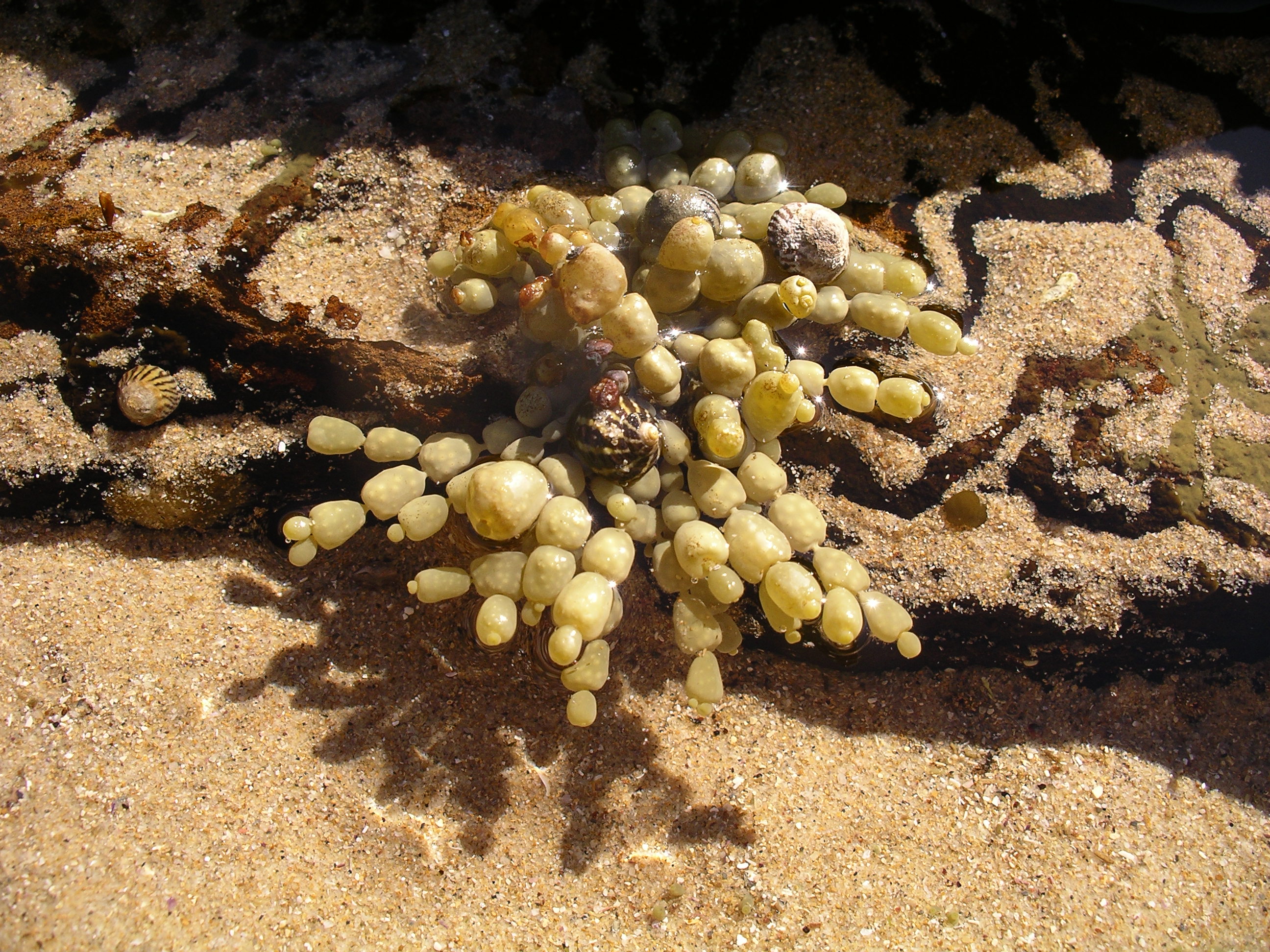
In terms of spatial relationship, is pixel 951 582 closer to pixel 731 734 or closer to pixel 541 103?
pixel 731 734

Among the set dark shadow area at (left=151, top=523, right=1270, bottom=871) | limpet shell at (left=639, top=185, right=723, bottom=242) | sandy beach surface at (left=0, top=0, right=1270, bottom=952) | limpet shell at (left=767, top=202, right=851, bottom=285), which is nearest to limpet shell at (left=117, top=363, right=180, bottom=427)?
sandy beach surface at (left=0, top=0, right=1270, bottom=952)

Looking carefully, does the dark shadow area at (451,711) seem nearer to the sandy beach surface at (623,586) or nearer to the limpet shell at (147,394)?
the sandy beach surface at (623,586)

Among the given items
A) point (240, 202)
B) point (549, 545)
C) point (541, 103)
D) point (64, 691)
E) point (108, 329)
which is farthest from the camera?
point (541, 103)

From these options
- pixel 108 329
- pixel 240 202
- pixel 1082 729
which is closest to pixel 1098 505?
pixel 1082 729

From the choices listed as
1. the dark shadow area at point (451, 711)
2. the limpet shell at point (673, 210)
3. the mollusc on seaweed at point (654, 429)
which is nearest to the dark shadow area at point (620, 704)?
the dark shadow area at point (451, 711)

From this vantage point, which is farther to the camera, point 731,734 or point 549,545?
point 731,734

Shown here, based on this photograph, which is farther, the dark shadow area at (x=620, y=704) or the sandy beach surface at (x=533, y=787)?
the dark shadow area at (x=620, y=704)

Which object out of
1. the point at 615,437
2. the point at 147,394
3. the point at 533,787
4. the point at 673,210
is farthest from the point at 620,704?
the point at 147,394
